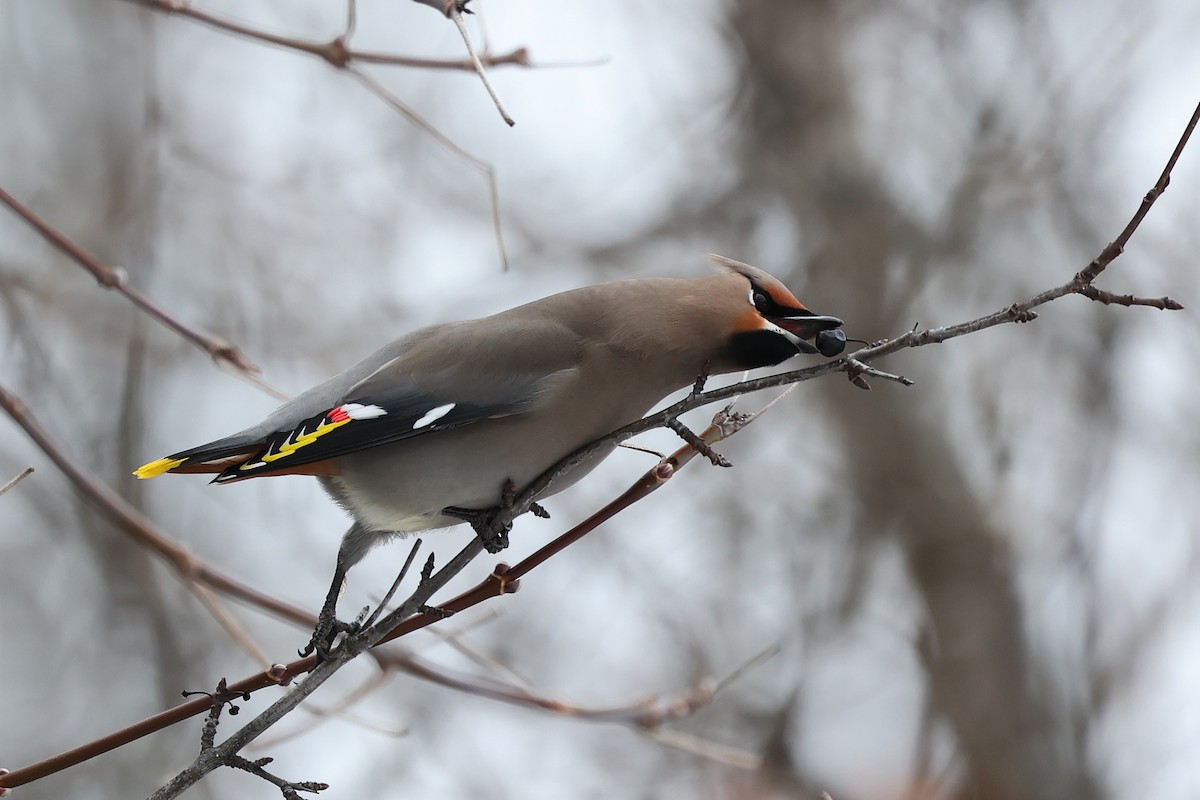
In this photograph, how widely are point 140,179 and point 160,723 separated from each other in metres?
6.55

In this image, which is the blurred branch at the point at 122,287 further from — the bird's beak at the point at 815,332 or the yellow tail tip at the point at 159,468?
the bird's beak at the point at 815,332

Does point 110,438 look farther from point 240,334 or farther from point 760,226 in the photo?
point 760,226

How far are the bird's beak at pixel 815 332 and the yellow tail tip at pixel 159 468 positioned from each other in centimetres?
142

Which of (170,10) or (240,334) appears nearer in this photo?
(170,10)

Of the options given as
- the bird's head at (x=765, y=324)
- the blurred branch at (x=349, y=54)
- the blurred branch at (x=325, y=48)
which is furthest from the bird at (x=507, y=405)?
the blurred branch at (x=325, y=48)

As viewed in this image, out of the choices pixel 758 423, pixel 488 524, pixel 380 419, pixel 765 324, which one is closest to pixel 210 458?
pixel 380 419

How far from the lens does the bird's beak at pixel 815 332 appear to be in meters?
2.58

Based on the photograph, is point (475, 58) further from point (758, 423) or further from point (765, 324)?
point (758, 423)

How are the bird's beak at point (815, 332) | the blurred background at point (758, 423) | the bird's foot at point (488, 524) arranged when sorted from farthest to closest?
the blurred background at point (758, 423)
the bird's foot at point (488, 524)
the bird's beak at point (815, 332)

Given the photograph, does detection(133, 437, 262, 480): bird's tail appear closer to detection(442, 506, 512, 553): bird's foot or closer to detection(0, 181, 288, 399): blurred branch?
detection(0, 181, 288, 399): blurred branch

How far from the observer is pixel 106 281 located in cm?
300

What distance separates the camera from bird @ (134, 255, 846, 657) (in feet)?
9.53

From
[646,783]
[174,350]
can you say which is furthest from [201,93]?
[646,783]

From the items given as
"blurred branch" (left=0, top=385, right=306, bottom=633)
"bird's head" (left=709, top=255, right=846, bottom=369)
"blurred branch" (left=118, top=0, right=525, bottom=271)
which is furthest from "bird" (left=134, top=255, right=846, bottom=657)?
"blurred branch" (left=118, top=0, right=525, bottom=271)
